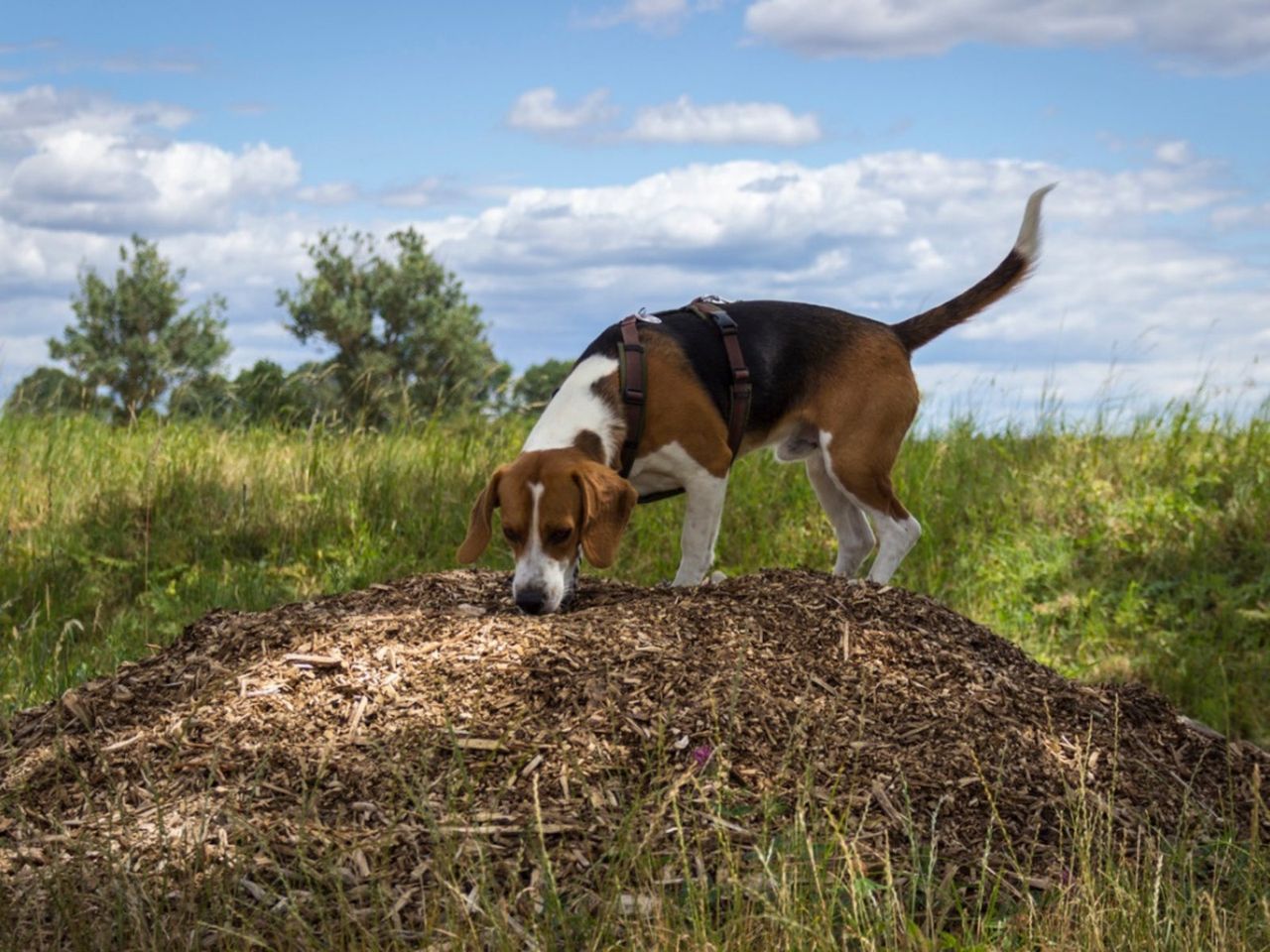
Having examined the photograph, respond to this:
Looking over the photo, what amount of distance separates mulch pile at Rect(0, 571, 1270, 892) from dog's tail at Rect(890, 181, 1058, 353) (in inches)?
85.7

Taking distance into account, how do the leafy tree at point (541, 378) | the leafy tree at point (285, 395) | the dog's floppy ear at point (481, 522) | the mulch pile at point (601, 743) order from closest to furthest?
the mulch pile at point (601, 743)
the dog's floppy ear at point (481, 522)
the leafy tree at point (285, 395)
the leafy tree at point (541, 378)

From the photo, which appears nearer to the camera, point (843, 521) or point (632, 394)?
point (632, 394)

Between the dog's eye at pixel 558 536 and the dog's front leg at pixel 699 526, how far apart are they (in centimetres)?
106

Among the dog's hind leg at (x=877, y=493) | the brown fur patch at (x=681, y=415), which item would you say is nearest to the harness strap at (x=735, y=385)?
the brown fur patch at (x=681, y=415)

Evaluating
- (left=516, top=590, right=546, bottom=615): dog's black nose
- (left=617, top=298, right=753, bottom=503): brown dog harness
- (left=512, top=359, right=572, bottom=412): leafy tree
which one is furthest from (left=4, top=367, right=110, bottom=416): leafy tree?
(left=512, top=359, right=572, bottom=412): leafy tree

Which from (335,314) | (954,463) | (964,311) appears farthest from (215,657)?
(335,314)

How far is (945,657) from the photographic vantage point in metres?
5.20

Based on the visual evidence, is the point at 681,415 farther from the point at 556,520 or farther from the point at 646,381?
the point at 556,520

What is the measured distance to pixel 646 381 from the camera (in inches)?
253

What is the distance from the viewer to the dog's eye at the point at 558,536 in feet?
18.2

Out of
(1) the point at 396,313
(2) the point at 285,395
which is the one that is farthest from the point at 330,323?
(2) the point at 285,395

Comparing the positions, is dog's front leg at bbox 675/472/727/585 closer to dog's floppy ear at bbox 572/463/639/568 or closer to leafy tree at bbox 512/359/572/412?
dog's floppy ear at bbox 572/463/639/568

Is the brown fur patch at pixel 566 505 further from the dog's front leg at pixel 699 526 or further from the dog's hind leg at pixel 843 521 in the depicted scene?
the dog's hind leg at pixel 843 521

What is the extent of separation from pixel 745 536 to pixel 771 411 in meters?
2.46
